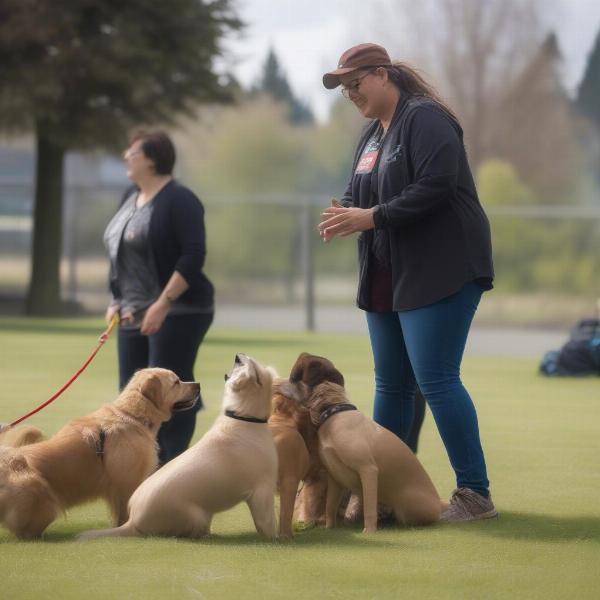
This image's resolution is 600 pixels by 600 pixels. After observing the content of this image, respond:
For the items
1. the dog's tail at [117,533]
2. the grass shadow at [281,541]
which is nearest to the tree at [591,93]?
the grass shadow at [281,541]

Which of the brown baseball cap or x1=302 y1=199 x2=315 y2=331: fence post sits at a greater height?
the brown baseball cap

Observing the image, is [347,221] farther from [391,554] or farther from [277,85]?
[277,85]

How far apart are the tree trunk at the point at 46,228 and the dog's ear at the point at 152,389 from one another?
15.0 meters

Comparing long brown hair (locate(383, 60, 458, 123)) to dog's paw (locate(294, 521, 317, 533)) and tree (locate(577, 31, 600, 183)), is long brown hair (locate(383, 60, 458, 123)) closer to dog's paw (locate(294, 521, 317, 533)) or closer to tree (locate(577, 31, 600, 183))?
dog's paw (locate(294, 521, 317, 533))

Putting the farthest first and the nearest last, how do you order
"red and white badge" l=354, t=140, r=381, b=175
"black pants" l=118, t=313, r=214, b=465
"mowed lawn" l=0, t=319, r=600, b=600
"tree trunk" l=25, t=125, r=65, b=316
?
"tree trunk" l=25, t=125, r=65, b=316, "black pants" l=118, t=313, r=214, b=465, "red and white badge" l=354, t=140, r=381, b=175, "mowed lawn" l=0, t=319, r=600, b=600

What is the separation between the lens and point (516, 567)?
482 centimetres

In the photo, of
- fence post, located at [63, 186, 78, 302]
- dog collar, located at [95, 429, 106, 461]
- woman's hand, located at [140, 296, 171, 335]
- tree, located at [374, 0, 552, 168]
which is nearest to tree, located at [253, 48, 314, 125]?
tree, located at [374, 0, 552, 168]

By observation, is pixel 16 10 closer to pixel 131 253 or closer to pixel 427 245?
pixel 131 253

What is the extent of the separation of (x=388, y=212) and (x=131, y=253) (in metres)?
1.76

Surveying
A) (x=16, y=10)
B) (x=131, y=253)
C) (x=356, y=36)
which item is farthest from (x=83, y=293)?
(x=356, y=36)

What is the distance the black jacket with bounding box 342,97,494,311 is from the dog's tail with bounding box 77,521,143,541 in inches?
57.3

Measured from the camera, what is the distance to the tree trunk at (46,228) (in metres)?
20.4

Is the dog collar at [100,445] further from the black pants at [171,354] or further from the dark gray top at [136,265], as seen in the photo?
the dark gray top at [136,265]

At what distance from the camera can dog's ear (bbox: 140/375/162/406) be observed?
5664 mm
